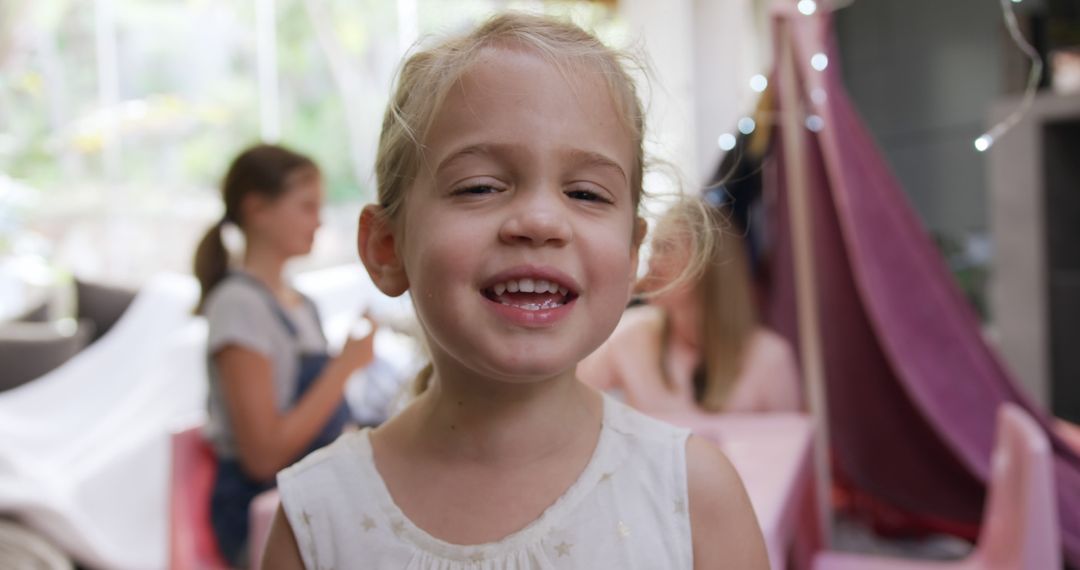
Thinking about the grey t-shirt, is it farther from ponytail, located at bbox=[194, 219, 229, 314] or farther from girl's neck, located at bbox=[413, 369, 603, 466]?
girl's neck, located at bbox=[413, 369, 603, 466]

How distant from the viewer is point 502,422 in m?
0.64

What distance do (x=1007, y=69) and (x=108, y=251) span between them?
378 cm

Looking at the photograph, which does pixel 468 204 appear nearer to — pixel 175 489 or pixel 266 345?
pixel 266 345

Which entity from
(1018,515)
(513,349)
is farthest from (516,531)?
(1018,515)

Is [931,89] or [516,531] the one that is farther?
[931,89]

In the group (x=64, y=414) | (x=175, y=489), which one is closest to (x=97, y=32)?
(x=64, y=414)

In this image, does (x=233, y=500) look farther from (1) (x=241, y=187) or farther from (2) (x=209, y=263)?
(1) (x=241, y=187)

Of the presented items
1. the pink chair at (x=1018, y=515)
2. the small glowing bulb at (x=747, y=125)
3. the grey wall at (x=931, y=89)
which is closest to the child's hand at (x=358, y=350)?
the pink chair at (x=1018, y=515)

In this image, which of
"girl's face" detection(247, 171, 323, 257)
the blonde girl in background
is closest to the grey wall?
the blonde girl in background

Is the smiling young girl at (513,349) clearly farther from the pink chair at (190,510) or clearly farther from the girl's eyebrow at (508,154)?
the pink chair at (190,510)

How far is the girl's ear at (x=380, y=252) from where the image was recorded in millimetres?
671

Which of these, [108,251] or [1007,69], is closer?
[1007,69]

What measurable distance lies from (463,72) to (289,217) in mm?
1077

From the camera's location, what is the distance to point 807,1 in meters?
1.15
